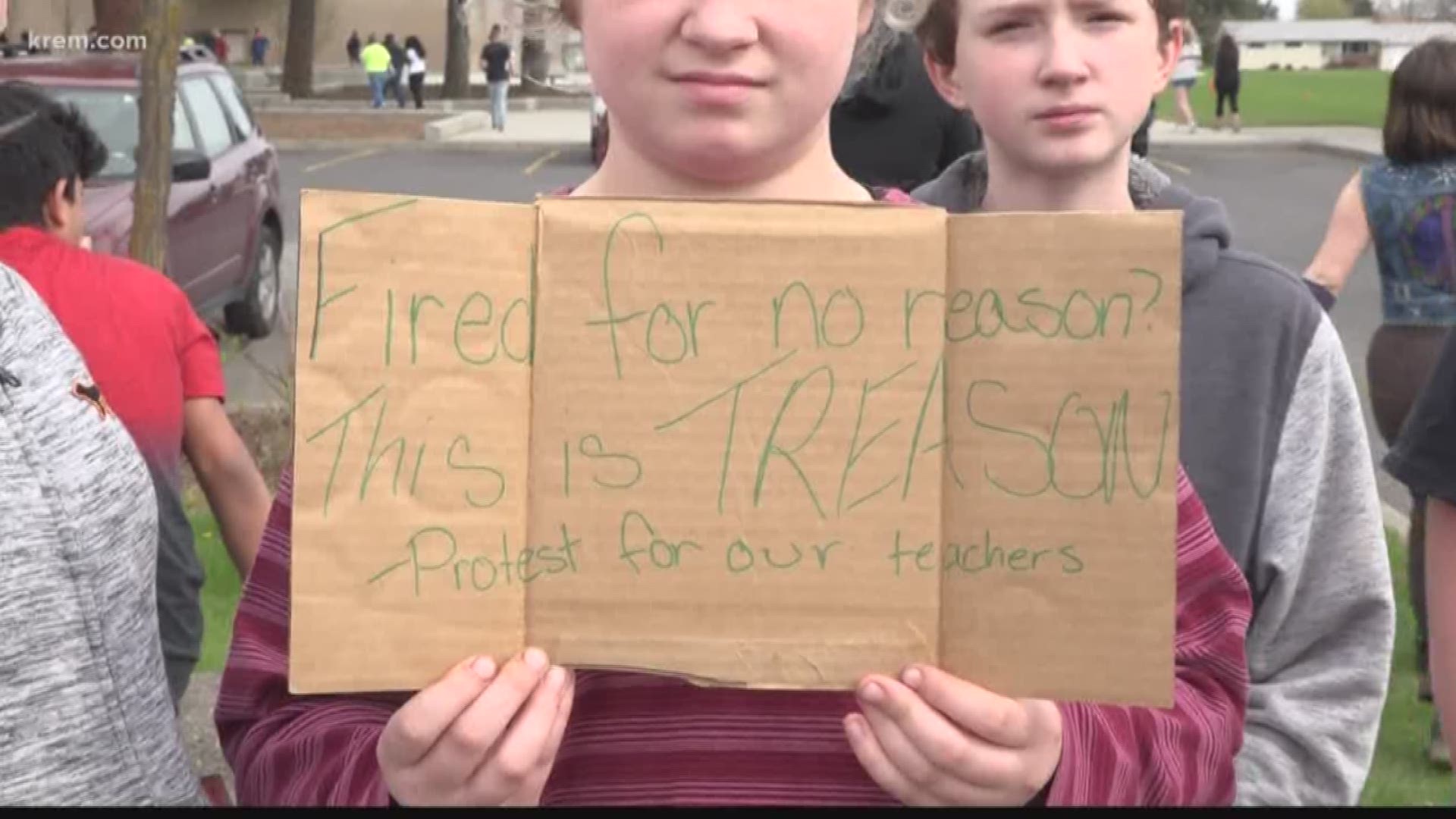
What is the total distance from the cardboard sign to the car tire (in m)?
9.64

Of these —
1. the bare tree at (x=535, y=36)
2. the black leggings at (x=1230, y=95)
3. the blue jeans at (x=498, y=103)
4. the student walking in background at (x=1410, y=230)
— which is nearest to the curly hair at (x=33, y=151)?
the bare tree at (x=535, y=36)

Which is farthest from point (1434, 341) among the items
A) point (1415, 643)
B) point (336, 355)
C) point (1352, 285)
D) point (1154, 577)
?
point (1352, 285)

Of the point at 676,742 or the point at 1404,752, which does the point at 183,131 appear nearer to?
the point at 1404,752

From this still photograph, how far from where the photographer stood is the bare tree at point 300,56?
35.2 metres

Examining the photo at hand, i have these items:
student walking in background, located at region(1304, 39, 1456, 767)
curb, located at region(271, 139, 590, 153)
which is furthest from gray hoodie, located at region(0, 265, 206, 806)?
curb, located at region(271, 139, 590, 153)

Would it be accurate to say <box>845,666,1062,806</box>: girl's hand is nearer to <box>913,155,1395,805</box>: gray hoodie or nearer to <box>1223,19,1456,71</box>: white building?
<box>913,155,1395,805</box>: gray hoodie

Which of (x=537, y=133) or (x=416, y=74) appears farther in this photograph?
(x=416, y=74)

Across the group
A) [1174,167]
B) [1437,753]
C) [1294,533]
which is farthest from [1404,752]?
[1174,167]

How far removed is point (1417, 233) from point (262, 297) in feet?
24.9

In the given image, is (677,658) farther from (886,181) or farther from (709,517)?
(886,181)

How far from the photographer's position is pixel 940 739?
143 centimetres

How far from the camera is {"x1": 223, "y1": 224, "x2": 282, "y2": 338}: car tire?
10.9m

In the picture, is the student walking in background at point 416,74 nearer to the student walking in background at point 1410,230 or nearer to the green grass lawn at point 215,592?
the green grass lawn at point 215,592

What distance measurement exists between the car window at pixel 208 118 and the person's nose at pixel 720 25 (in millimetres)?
9315
